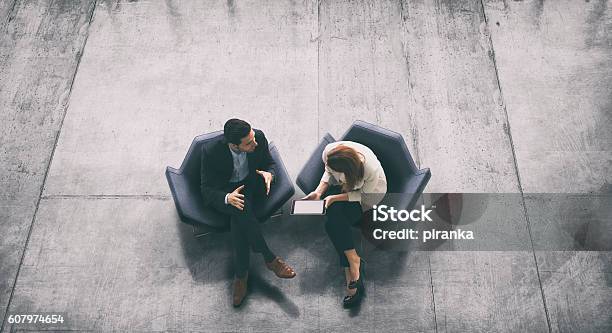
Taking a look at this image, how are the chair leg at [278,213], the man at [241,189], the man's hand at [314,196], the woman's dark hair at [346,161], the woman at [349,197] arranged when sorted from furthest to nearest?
the chair leg at [278,213], the man's hand at [314,196], the man at [241,189], the woman at [349,197], the woman's dark hair at [346,161]

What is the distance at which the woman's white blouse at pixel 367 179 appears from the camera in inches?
163

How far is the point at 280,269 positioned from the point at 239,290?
370 mm

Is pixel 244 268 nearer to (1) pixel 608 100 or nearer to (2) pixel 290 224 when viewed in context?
(2) pixel 290 224

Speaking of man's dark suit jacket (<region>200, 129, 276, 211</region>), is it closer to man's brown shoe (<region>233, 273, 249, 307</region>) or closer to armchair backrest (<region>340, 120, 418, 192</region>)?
man's brown shoe (<region>233, 273, 249, 307</region>)

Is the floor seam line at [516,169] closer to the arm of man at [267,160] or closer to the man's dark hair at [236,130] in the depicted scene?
the arm of man at [267,160]

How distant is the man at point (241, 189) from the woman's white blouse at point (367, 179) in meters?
0.54

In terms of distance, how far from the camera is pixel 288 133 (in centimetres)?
540

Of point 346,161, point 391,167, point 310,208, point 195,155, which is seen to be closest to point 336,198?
point 310,208

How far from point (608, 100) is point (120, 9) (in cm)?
536

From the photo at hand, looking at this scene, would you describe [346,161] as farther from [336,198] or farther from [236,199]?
[236,199]

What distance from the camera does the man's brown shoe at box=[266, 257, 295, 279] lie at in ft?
14.5

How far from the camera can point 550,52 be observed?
19.2 feet

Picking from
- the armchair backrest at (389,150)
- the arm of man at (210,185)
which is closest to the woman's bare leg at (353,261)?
the armchair backrest at (389,150)

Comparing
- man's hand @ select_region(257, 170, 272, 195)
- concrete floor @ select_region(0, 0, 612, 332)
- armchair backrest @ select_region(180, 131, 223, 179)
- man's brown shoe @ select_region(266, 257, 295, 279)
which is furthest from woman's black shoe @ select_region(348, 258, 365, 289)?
armchair backrest @ select_region(180, 131, 223, 179)
